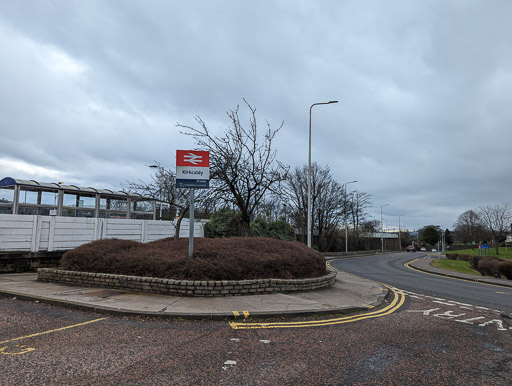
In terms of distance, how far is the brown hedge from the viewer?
866cm

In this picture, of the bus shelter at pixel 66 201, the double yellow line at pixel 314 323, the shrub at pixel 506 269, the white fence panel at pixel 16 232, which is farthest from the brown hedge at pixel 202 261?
the shrub at pixel 506 269

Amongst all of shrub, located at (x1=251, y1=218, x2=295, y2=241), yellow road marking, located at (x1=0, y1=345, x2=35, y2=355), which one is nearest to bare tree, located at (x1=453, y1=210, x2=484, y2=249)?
shrub, located at (x1=251, y1=218, x2=295, y2=241)

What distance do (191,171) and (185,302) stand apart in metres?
3.64

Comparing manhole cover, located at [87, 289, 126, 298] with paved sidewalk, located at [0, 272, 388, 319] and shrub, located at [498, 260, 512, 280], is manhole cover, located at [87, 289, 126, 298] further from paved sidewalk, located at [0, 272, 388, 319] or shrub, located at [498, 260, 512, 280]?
shrub, located at [498, 260, 512, 280]

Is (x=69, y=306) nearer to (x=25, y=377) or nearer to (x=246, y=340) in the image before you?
(x=25, y=377)

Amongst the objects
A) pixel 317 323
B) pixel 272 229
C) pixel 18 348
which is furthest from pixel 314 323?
pixel 272 229

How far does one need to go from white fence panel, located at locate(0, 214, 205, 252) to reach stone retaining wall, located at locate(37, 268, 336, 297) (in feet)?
9.52

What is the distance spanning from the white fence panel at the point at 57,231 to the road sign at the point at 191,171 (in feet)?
22.8

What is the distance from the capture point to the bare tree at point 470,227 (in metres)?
77.0

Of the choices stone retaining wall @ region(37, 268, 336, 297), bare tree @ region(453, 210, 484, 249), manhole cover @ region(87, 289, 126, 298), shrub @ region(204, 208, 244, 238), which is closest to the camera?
manhole cover @ region(87, 289, 126, 298)

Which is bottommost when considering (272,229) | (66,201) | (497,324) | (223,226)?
(497,324)

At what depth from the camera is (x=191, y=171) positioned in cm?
934

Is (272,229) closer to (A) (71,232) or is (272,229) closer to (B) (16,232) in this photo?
(A) (71,232)

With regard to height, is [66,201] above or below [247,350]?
above
